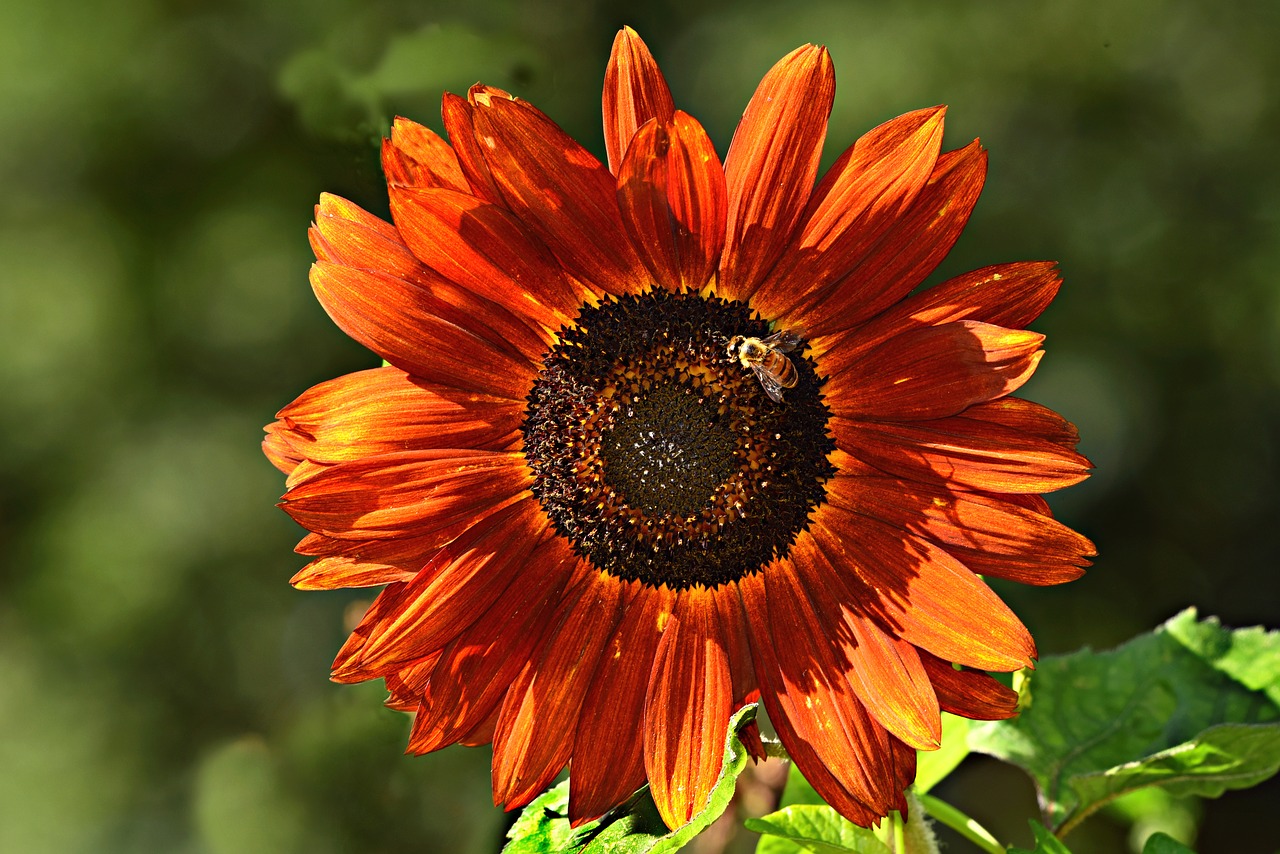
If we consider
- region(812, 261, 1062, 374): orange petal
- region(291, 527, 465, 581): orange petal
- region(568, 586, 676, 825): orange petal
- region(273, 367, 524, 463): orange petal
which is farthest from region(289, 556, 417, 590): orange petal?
region(812, 261, 1062, 374): orange petal

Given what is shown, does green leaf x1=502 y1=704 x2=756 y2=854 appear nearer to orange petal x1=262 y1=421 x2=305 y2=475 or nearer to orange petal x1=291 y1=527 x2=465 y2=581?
orange petal x1=291 y1=527 x2=465 y2=581

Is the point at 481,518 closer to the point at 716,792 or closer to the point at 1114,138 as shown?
the point at 716,792

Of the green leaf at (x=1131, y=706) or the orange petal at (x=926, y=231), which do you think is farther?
the green leaf at (x=1131, y=706)

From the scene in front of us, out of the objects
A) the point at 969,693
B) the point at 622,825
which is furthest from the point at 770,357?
the point at 622,825

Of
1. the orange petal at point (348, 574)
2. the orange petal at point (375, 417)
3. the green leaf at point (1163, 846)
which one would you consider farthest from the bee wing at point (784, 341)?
the green leaf at point (1163, 846)

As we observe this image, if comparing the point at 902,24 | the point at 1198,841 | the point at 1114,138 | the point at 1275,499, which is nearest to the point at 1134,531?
the point at 1275,499

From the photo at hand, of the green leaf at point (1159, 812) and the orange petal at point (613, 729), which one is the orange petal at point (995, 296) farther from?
the green leaf at point (1159, 812)
